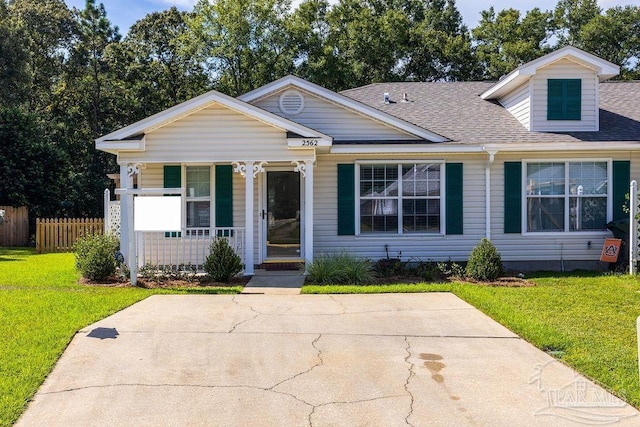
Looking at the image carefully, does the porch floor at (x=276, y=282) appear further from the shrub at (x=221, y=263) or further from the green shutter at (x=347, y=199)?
the green shutter at (x=347, y=199)

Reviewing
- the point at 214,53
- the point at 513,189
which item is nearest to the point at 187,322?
the point at 513,189

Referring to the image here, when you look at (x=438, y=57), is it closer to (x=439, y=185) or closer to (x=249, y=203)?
(x=439, y=185)

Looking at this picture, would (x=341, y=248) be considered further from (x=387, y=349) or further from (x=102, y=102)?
(x=102, y=102)

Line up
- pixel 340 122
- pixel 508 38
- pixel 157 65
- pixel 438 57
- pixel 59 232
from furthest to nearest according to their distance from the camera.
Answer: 1. pixel 438 57
2. pixel 508 38
3. pixel 157 65
4. pixel 59 232
5. pixel 340 122

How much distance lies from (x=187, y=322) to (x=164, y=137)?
16.1ft

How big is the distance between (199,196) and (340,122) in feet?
11.8

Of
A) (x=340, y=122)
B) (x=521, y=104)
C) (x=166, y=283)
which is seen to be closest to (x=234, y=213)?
(x=166, y=283)

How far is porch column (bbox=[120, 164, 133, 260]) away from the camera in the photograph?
10305mm

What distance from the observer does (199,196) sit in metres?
12.2

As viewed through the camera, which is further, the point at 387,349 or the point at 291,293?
the point at 291,293

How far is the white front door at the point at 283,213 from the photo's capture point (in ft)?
40.9

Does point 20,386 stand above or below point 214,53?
below

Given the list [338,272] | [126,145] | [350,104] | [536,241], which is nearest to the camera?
[338,272]

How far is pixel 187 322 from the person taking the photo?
280 inches
